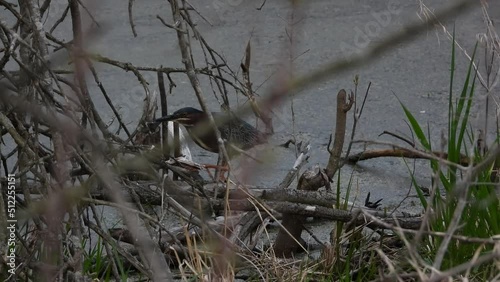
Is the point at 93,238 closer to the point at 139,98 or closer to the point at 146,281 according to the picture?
the point at 146,281

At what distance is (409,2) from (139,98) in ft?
8.75

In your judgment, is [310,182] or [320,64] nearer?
[310,182]

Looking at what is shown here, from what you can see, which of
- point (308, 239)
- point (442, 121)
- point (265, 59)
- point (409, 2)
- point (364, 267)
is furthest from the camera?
point (409, 2)

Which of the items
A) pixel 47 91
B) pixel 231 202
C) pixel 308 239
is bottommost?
pixel 308 239

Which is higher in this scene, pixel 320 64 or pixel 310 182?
pixel 320 64

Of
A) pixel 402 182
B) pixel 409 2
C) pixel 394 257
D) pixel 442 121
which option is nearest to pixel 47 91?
pixel 394 257

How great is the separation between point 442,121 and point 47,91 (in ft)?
12.2

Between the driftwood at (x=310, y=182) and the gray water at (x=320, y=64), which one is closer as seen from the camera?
the driftwood at (x=310, y=182)

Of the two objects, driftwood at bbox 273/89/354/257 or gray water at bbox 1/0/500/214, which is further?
gray water at bbox 1/0/500/214

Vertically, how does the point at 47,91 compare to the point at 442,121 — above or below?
above

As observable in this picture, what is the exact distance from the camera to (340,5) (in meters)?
7.97

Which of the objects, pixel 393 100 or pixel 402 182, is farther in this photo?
pixel 393 100

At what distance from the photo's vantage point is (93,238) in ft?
13.8

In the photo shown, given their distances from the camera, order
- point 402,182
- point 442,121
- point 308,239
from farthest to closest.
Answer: point 442,121
point 402,182
point 308,239
